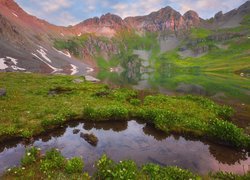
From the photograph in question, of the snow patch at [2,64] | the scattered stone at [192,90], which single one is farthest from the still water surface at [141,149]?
the snow patch at [2,64]

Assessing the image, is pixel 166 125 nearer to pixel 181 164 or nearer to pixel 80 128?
pixel 181 164

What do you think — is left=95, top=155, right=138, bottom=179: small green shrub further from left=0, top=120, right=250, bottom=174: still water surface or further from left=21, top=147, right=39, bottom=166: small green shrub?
left=21, top=147, right=39, bottom=166: small green shrub

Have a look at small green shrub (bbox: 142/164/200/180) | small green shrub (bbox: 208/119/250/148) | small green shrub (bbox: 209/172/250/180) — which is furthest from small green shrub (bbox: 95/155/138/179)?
small green shrub (bbox: 208/119/250/148)

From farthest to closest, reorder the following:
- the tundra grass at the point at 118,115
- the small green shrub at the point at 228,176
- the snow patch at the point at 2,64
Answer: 1. the snow patch at the point at 2,64
2. the tundra grass at the point at 118,115
3. the small green shrub at the point at 228,176

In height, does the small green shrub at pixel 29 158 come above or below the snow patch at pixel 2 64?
above

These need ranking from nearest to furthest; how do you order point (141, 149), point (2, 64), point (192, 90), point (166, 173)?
point (166, 173) < point (141, 149) < point (192, 90) < point (2, 64)

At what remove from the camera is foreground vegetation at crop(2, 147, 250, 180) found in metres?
13.4

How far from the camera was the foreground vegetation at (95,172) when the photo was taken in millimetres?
13383

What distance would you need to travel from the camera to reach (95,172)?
1428 cm

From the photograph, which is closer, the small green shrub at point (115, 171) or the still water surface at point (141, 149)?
the small green shrub at point (115, 171)

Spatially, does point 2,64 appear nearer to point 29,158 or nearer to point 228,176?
point 29,158

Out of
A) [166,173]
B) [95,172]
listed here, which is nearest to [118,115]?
[95,172]

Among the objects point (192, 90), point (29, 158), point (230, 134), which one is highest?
point (29, 158)

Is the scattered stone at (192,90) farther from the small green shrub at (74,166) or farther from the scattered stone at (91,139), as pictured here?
the small green shrub at (74,166)
